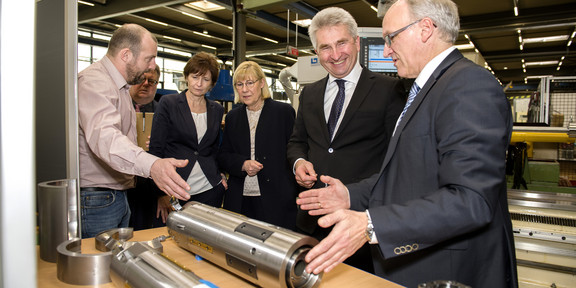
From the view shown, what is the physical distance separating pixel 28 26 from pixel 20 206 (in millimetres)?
227

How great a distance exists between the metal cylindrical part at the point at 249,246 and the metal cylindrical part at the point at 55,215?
0.35 metres

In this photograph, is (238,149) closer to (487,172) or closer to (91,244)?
(91,244)

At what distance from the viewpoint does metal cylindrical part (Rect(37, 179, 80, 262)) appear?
3.92ft

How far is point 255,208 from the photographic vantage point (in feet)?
8.71

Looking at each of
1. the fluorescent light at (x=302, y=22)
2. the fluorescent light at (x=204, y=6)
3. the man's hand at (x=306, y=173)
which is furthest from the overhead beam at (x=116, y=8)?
the man's hand at (x=306, y=173)

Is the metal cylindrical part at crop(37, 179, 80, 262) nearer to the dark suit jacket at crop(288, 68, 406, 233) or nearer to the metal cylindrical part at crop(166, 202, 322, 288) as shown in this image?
the metal cylindrical part at crop(166, 202, 322, 288)

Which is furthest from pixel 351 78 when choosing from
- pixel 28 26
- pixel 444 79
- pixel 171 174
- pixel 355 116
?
pixel 28 26

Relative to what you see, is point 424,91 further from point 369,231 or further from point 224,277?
point 224,277

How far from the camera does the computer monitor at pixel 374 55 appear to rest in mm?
2832

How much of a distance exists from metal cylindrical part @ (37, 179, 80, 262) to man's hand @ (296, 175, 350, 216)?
74cm

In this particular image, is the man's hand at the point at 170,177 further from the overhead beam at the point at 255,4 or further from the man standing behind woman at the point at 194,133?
the overhead beam at the point at 255,4

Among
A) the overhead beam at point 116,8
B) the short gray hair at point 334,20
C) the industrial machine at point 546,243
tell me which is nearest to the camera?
the short gray hair at point 334,20

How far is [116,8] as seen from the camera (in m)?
7.17

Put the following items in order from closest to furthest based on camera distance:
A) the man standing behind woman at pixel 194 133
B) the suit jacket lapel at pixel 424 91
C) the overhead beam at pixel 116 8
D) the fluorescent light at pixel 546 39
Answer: the suit jacket lapel at pixel 424 91 < the man standing behind woman at pixel 194 133 < the overhead beam at pixel 116 8 < the fluorescent light at pixel 546 39
